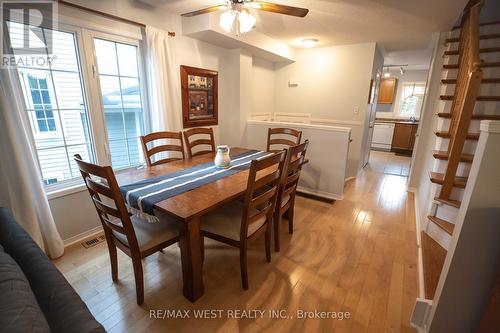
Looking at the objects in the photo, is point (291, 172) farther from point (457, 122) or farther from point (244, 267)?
point (457, 122)

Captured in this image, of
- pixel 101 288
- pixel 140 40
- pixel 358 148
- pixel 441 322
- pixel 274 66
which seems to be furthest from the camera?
pixel 274 66

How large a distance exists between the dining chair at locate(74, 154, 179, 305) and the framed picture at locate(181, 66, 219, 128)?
1.67 metres

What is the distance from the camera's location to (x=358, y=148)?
3912 millimetres

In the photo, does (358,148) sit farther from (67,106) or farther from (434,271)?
(67,106)

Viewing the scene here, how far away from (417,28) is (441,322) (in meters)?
3.13

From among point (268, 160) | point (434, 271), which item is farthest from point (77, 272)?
point (434, 271)

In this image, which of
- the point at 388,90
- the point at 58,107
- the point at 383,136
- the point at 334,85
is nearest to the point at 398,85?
the point at 388,90

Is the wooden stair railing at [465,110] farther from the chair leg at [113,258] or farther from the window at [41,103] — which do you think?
the window at [41,103]

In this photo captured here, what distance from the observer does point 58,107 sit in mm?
1981

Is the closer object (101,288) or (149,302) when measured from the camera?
(149,302)

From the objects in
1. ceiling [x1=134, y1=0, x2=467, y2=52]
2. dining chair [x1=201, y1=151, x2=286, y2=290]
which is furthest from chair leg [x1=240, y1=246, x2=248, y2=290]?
ceiling [x1=134, y1=0, x2=467, y2=52]

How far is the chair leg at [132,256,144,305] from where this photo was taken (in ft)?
4.70

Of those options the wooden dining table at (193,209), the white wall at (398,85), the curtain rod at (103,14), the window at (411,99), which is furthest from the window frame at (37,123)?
the window at (411,99)

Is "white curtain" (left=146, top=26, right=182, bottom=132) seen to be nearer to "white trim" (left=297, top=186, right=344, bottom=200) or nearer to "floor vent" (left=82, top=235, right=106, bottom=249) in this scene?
"floor vent" (left=82, top=235, right=106, bottom=249)
